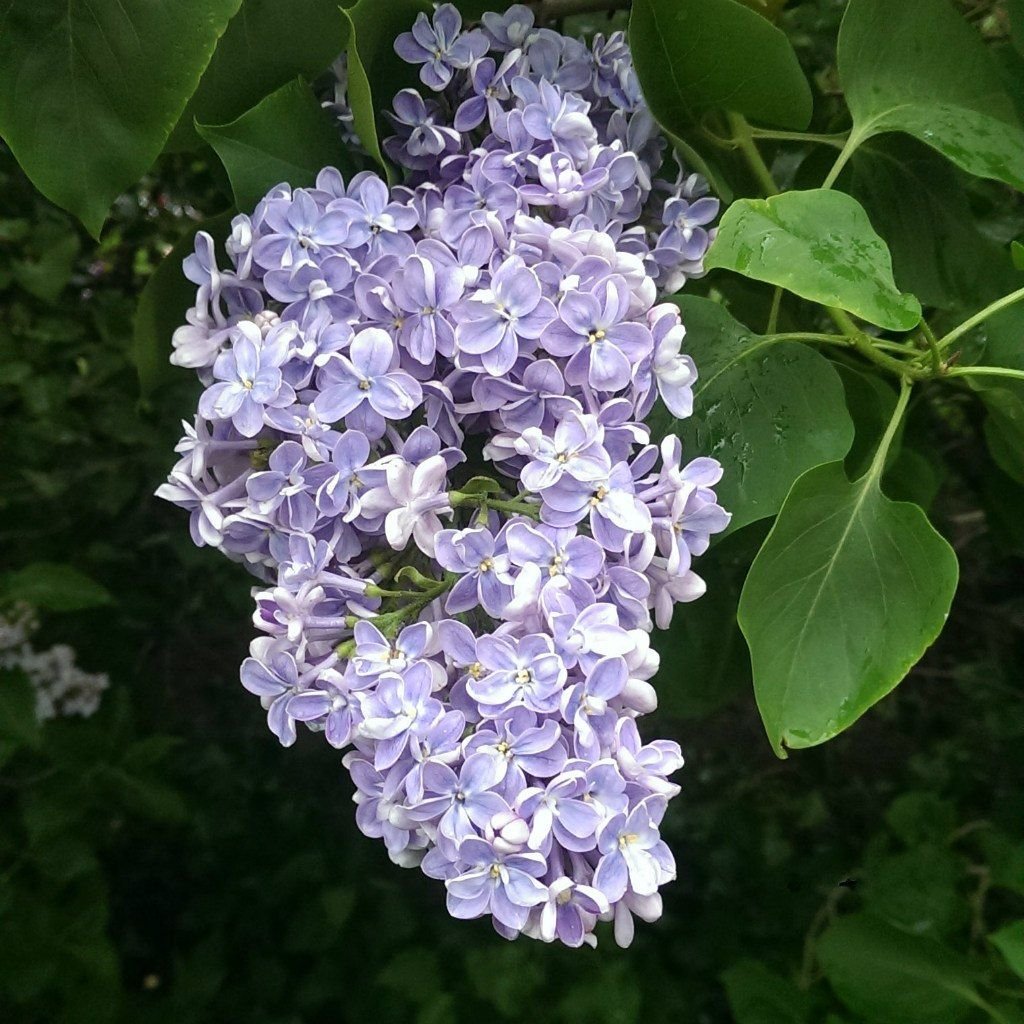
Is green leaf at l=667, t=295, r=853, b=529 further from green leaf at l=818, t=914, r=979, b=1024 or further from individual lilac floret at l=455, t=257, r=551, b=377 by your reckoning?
green leaf at l=818, t=914, r=979, b=1024

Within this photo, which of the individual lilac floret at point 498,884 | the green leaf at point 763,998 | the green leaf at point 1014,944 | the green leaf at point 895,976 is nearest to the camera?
the individual lilac floret at point 498,884

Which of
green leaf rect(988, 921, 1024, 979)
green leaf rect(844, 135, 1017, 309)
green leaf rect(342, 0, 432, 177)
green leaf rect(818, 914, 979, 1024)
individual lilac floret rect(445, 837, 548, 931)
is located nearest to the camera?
individual lilac floret rect(445, 837, 548, 931)

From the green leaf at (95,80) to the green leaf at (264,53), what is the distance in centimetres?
5

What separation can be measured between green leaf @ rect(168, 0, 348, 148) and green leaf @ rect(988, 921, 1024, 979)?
3.16 feet

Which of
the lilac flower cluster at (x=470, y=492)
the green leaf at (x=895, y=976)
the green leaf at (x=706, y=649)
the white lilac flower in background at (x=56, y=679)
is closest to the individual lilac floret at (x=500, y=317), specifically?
the lilac flower cluster at (x=470, y=492)

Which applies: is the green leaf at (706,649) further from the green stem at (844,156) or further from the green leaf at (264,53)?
the green leaf at (264,53)

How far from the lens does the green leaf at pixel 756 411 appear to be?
1.97 feet

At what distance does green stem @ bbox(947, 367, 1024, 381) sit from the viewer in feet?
1.95

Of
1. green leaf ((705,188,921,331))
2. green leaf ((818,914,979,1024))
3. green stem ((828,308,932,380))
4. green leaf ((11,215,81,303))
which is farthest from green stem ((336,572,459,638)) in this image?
green leaf ((11,215,81,303))

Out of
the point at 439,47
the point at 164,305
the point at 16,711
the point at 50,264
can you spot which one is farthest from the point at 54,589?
the point at 439,47

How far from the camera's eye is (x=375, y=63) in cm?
61

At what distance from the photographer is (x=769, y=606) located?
60cm

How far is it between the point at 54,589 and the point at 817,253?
3.37ft

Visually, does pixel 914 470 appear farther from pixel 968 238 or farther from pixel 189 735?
pixel 189 735
